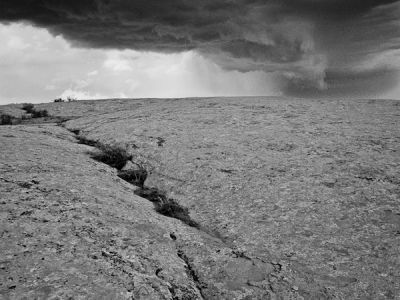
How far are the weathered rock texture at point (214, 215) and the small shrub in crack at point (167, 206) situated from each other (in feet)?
0.51

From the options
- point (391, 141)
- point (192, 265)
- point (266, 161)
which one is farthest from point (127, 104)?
point (192, 265)

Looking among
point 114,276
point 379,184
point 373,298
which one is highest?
point 379,184

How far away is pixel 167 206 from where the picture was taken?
21.3 ft

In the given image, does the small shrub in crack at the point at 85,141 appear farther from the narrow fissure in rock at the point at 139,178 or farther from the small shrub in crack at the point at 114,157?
the small shrub in crack at the point at 114,157

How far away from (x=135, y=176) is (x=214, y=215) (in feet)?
7.89

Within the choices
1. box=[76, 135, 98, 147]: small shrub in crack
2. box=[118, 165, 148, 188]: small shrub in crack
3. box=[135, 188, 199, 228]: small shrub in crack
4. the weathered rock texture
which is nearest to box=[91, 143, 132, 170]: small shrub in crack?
the weathered rock texture

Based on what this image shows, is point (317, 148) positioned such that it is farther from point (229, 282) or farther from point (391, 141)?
point (229, 282)

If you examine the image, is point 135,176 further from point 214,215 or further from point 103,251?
point 103,251

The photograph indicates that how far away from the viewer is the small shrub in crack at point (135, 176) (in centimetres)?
773

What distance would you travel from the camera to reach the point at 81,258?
4340mm

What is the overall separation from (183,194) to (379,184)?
355 centimetres

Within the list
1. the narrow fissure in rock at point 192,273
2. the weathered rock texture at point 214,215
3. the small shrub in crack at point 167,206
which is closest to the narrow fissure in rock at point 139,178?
the small shrub in crack at point 167,206

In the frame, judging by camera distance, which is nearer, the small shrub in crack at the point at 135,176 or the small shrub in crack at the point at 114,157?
the small shrub in crack at the point at 135,176

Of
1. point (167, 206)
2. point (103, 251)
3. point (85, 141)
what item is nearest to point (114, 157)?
point (85, 141)
